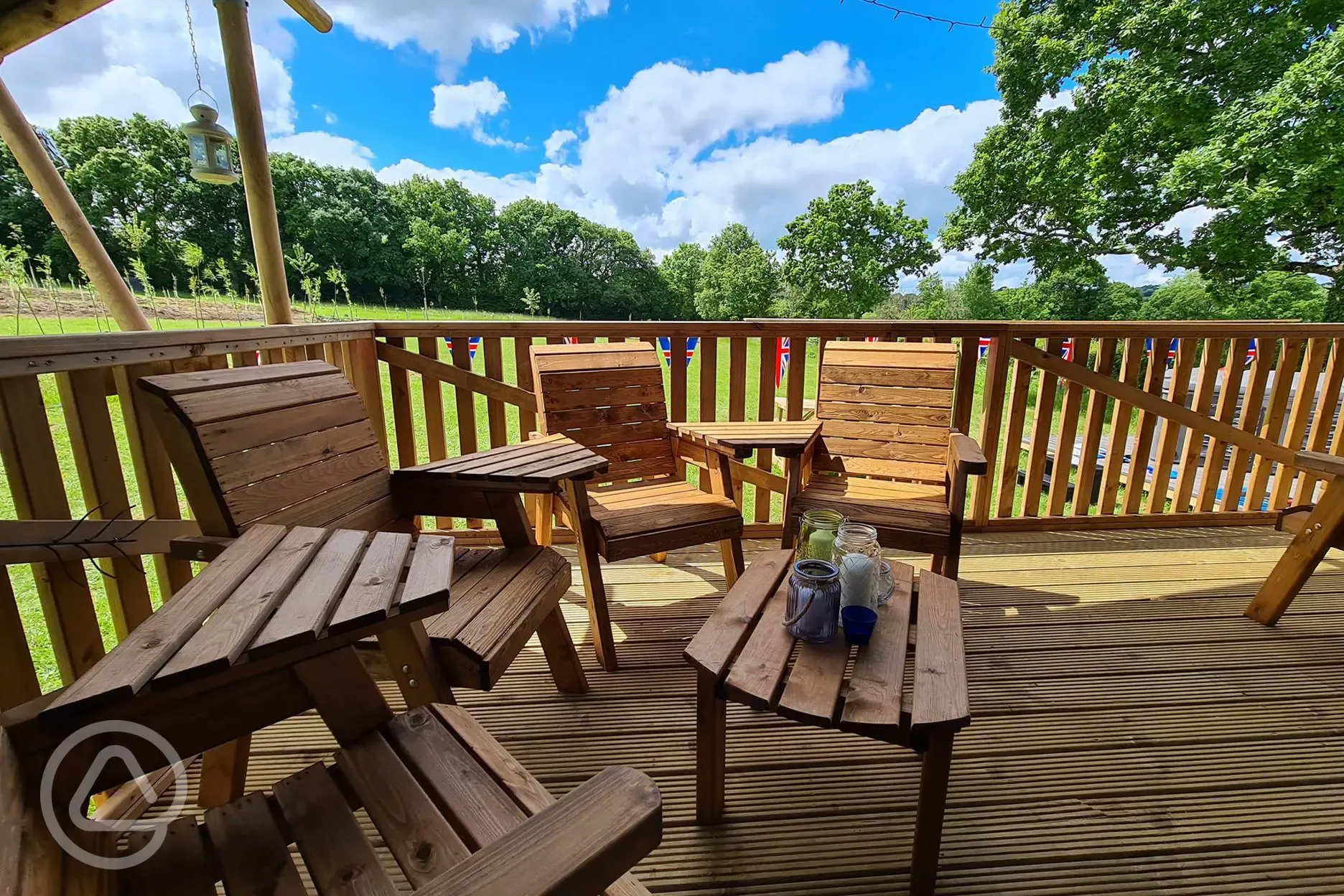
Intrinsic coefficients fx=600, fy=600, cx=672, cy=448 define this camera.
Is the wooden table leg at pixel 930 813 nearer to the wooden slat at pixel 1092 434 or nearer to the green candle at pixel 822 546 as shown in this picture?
the green candle at pixel 822 546

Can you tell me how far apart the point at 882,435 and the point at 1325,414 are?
2.56 metres

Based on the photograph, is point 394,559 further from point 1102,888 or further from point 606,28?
point 606,28

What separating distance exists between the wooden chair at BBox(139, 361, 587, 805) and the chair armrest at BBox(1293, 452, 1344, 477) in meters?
2.59

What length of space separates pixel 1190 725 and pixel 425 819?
2.08 m

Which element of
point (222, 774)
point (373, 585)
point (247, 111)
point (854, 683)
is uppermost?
point (247, 111)

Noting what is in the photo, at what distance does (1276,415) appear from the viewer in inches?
122

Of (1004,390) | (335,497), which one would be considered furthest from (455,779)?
(1004,390)

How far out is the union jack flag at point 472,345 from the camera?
2.75 metres

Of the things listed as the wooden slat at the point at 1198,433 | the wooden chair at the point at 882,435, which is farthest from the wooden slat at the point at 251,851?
the wooden slat at the point at 1198,433

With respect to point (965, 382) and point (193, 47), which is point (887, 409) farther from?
point (193, 47)

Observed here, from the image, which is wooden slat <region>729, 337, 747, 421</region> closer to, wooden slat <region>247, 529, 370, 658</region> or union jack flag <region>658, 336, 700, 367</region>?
union jack flag <region>658, 336, 700, 367</region>

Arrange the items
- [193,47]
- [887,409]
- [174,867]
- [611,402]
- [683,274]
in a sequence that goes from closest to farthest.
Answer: [174,867]
[611,402]
[887,409]
[193,47]
[683,274]

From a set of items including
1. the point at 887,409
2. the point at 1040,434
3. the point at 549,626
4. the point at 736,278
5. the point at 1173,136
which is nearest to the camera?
the point at 549,626

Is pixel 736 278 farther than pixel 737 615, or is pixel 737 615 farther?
pixel 736 278
